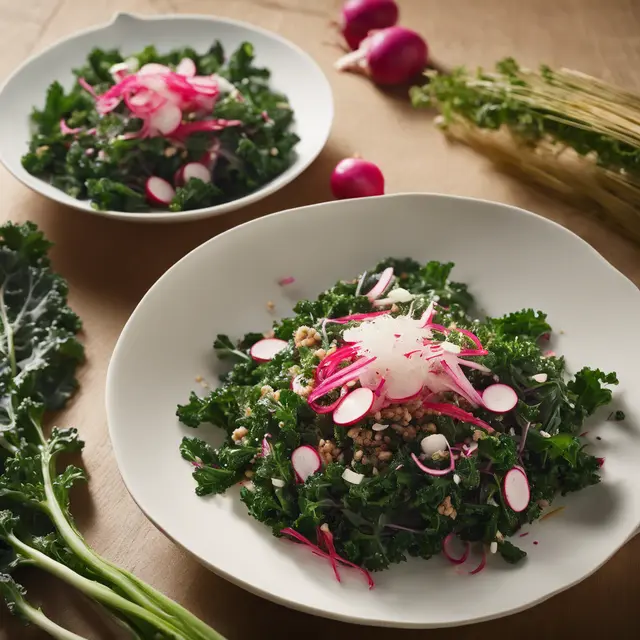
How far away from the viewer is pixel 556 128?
3.05 m

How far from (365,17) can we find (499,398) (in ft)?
7.75

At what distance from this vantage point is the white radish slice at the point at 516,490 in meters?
1.86

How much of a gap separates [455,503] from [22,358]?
1399 millimetres

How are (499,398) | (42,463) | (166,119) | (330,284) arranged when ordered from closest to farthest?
(499,398)
(42,463)
(330,284)
(166,119)

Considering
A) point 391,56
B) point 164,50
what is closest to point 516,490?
point 391,56

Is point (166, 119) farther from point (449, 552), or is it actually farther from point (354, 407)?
point (449, 552)

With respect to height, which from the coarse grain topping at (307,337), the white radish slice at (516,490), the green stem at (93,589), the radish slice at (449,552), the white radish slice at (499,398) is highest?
the white radish slice at (499,398)

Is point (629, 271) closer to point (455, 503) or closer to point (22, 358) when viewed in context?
point (455, 503)

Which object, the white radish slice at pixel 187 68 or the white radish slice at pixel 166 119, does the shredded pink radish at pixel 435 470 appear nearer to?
the white radish slice at pixel 166 119

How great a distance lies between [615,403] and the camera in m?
2.11

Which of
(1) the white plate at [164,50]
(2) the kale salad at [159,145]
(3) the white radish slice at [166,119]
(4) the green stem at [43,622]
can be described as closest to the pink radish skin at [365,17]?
(1) the white plate at [164,50]

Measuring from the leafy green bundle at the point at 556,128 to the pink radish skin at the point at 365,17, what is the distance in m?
0.52

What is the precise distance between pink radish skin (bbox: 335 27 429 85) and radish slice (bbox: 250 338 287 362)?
1.79 meters

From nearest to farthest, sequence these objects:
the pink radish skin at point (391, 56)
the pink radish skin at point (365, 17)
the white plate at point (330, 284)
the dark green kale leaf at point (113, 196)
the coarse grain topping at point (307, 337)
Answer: the white plate at point (330, 284), the coarse grain topping at point (307, 337), the dark green kale leaf at point (113, 196), the pink radish skin at point (391, 56), the pink radish skin at point (365, 17)
